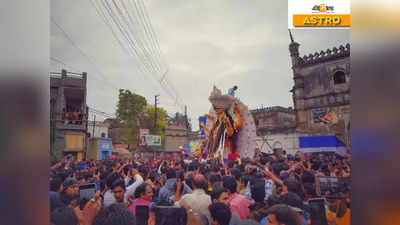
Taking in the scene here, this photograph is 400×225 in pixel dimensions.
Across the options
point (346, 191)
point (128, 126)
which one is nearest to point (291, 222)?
point (346, 191)

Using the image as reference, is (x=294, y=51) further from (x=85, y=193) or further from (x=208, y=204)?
(x=85, y=193)

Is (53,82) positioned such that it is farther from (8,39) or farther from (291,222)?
(291,222)

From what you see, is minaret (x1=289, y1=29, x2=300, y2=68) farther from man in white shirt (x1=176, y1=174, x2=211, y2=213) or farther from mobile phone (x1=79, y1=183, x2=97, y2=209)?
mobile phone (x1=79, y1=183, x2=97, y2=209)

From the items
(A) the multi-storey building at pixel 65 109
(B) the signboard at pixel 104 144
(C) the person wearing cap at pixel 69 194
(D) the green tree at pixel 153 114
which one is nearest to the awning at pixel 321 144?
(D) the green tree at pixel 153 114

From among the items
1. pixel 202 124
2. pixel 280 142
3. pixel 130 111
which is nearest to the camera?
pixel 130 111

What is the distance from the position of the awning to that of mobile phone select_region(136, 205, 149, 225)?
3.39 meters

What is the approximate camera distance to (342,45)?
4.29 meters

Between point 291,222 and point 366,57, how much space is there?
1.45 metres

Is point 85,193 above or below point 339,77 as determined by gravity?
below

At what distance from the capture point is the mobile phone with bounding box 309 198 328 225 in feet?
9.86

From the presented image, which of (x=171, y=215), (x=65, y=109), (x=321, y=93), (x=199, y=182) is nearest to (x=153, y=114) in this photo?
(x=65, y=109)

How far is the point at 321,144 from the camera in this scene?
5438mm

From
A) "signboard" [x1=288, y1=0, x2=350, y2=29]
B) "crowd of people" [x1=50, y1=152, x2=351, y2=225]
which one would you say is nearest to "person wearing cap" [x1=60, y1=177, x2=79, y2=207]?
"crowd of people" [x1=50, y1=152, x2=351, y2=225]

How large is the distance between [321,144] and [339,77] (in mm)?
1254
